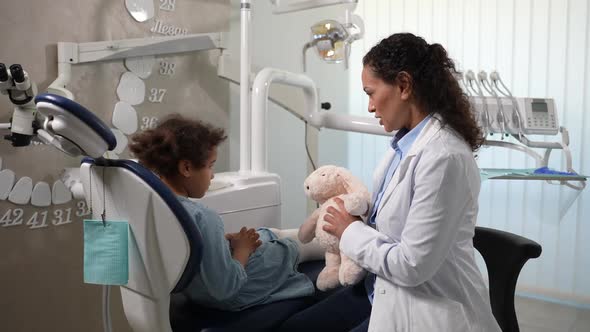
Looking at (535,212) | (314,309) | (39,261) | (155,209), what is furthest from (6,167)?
(535,212)

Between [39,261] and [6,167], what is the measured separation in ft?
1.21

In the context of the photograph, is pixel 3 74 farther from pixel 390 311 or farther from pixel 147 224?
pixel 390 311

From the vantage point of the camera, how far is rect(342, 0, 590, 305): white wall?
337 cm

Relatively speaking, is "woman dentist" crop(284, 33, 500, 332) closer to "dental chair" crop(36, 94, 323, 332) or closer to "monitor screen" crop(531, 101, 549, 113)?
"dental chair" crop(36, 94, 323, 332)

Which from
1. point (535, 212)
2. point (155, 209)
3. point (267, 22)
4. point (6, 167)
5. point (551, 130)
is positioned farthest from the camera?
point (535, 212)

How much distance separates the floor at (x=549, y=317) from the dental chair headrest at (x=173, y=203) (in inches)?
93.1

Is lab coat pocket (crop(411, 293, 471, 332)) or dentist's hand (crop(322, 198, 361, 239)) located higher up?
dentist's hand (crop(322, 198, 361, 239))

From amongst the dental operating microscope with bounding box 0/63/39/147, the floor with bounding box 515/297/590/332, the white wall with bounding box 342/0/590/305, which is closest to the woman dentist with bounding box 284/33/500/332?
the dental operating microscope with bounding box 0/63/39/147

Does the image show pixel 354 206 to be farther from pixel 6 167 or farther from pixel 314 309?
pixel 6 167

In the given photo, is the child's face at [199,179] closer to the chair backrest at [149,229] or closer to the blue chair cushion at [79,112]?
the chair backrest at [149,229]

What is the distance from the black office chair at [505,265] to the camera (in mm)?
1549

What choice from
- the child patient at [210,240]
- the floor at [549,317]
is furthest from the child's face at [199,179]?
the floor at [549,317]

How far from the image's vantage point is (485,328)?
4.17 feet

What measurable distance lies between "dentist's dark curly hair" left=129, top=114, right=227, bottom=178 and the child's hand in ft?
0.89
